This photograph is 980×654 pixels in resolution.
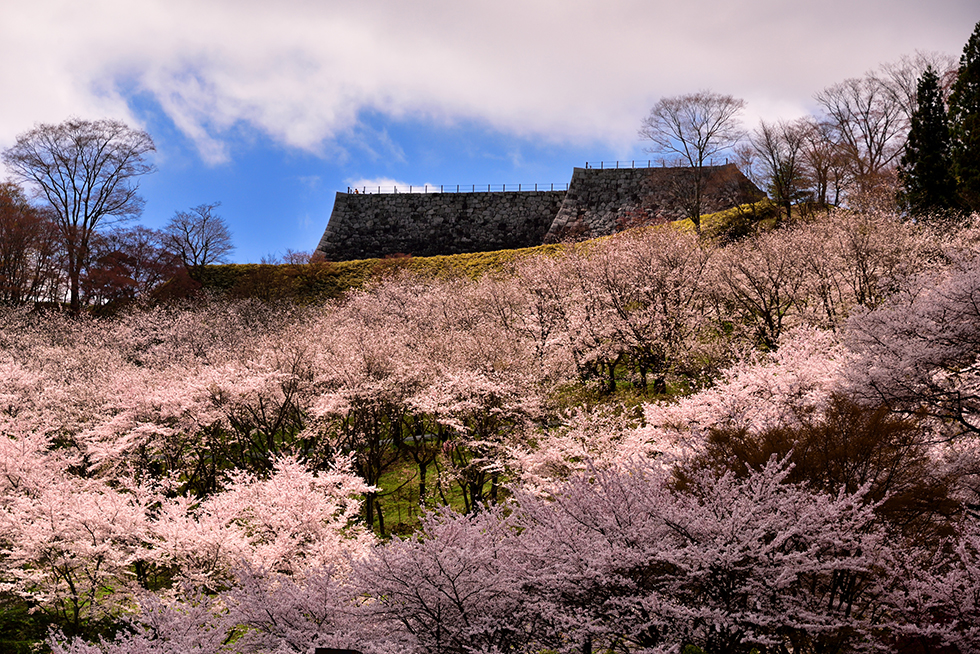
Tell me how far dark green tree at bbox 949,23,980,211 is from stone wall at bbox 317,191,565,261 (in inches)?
1439

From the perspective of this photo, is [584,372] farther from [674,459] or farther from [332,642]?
[332,642]

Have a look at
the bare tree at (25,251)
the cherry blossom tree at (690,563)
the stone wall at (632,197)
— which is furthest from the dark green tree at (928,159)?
the bare tree at (25,251)

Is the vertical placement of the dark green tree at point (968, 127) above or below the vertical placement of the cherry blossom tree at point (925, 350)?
above

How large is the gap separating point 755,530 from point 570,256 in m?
23.9

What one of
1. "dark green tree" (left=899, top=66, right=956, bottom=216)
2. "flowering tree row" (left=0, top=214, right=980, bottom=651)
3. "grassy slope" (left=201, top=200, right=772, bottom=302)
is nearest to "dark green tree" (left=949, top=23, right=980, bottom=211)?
"dark green tree" (left=899, top=66, right=956, bottom=216)

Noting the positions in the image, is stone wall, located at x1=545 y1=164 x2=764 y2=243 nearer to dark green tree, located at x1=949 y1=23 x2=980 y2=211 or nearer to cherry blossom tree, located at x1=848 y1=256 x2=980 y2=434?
dark green tree, located at x1=949 y1=23 x2=980 y2=211

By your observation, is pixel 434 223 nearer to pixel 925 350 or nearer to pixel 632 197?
pixel 632 197

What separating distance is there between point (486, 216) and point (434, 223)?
18.0 feet

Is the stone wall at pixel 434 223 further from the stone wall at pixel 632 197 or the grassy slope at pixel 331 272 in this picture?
the grassy slope at pixel 331 272

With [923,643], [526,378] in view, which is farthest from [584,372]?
[923,643]

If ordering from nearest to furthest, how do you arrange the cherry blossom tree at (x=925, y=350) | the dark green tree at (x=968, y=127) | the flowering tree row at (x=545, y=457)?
the flowering tree row at (x=545, y=457)
the cherry blossom tree at (x=925, y=350)
the dark green tree at (x=968, y=127)

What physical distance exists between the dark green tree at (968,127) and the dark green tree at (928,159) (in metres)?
2.38

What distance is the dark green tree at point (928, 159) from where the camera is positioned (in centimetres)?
2953

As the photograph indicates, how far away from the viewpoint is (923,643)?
8.02 metres
